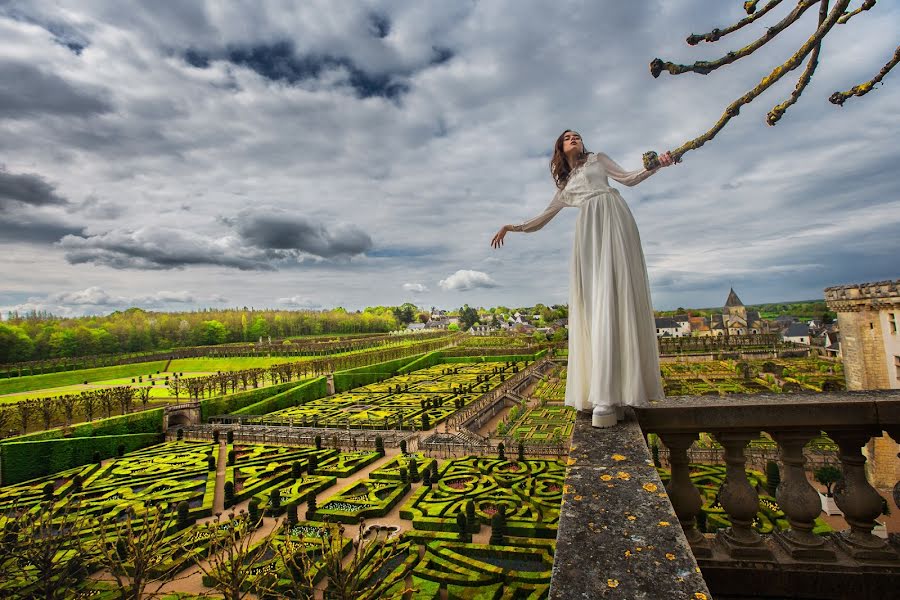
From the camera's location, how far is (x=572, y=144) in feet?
12.0

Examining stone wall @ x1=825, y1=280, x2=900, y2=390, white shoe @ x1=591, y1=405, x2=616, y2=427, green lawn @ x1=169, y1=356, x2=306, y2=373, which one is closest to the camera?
white shoe @ x1=591, y1=405, x2=616, y2=427

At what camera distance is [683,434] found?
293 cm

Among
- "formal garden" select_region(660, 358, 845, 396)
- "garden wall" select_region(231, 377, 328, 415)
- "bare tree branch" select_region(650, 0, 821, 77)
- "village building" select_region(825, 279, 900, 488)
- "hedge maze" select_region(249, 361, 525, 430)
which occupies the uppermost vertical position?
"bare tree branch" select_region(650, 0, 821, 77)

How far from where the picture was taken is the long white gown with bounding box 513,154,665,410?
303cm

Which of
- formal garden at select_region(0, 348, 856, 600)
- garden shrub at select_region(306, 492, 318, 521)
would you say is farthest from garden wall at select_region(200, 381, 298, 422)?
garden shrub at select_region(306, 492, 318, 521)

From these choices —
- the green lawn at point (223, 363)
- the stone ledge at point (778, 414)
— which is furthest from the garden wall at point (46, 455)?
the green lawn at point (223, 363)

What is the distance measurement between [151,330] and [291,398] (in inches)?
2494

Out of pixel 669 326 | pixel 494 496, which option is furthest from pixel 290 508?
pixel 669 326

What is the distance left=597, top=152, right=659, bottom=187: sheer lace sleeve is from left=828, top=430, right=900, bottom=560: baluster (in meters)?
2.00

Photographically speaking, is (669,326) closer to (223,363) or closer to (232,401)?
(223,363)

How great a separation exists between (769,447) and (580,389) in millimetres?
23016

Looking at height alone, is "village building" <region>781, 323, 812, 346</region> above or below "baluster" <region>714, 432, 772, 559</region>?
below

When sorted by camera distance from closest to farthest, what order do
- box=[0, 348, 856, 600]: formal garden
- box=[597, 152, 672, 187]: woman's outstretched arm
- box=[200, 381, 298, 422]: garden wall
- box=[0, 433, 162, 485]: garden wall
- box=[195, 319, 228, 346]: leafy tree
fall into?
box=[597, 152, 672, 187]: woman's outstretched arm
box=[0, 348, 856, 600]: formal garden
box=[0, 433, 162, 485]: garden wall
box=[200, 381, 298, 422]: garden wall
box=[195, 319, 228, 346]: leafy tree

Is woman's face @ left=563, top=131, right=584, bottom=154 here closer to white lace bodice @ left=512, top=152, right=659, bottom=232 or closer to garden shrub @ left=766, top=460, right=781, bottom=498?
white lace bodice @ left=512, top=152, right=659, bottom=232
